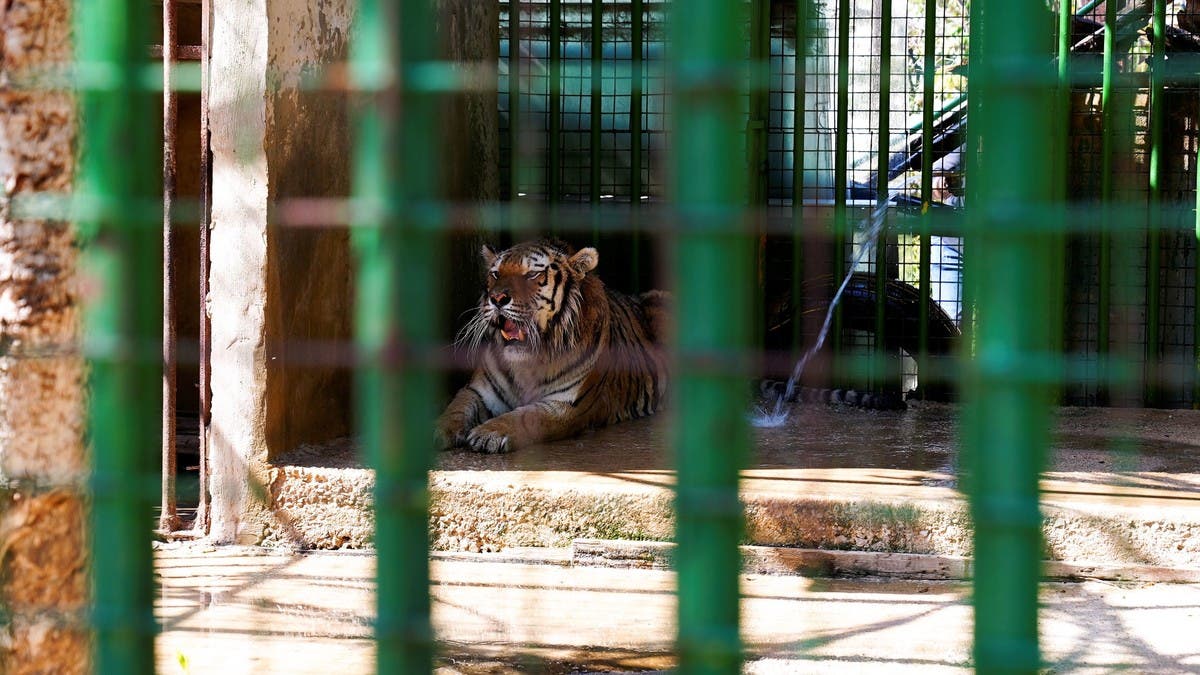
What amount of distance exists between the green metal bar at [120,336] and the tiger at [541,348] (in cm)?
399

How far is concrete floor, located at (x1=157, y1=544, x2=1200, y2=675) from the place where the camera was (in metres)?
3.36

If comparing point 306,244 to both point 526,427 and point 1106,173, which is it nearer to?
point 526,427

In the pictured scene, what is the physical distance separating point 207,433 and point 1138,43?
18.5 ft

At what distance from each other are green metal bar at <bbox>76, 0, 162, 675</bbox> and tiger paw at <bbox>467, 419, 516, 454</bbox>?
12.2ft

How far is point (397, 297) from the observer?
120cm

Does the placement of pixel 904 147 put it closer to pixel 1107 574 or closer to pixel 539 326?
pixel 539 326

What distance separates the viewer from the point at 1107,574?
165 inches

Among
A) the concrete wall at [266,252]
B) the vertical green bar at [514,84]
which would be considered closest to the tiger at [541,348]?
the vertical green bar at [514,84]

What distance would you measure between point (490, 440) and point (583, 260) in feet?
3.72

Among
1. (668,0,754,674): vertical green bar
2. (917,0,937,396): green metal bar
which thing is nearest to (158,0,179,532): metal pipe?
(917,0,937,396): green metal bar

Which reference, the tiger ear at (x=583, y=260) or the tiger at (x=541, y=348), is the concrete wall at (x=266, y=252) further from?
the tiger ear at (x=583, y=260)

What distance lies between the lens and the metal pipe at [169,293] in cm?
440

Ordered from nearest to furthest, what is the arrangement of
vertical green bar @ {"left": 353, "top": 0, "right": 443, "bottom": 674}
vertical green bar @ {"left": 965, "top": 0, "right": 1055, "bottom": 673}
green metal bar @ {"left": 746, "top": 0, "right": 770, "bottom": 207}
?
vertical green bar @ {"left": 965, "top": 0, "right": 1055, "bottom": 673}, vertical green bar @ {"left": 353, "top": 0, "right": 443, "bottom": 674}, green metal bar @ {"left": 746, "top": 0, "right": 770, "bottom": 207}

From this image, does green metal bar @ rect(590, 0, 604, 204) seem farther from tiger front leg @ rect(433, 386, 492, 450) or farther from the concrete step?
the concrete step
